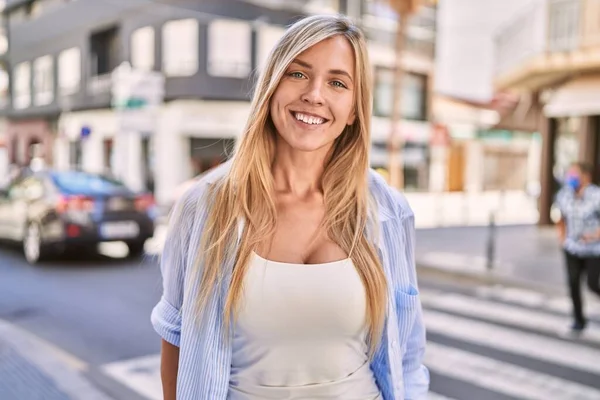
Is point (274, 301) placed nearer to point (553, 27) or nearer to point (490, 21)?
point (553, 27)

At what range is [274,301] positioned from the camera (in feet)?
5.16

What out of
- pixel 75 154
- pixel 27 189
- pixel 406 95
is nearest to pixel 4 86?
pixel 75 154

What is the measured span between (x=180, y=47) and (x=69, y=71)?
388 inches

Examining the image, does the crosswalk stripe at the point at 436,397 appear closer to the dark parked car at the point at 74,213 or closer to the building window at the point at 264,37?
the dark parked car at the point at 74,213

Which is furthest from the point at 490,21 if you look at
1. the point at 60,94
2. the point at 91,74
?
the point at 60,94

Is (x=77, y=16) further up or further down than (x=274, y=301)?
further up

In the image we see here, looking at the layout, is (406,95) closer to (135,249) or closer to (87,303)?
(135,249)

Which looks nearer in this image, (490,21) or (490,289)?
(490,289)

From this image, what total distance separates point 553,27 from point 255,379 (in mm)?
13044

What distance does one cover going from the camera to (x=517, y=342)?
242 inches

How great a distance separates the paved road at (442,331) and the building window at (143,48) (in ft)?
54.4

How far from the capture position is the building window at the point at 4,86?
1483 inches

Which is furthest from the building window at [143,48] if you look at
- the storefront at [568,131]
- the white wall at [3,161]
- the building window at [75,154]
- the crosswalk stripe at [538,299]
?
the crosswalk stripe at [538,299]

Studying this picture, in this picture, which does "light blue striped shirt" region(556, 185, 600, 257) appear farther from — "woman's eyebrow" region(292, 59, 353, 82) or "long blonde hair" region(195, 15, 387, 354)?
"woman's eyebrow" region(292, 59, 353, 82)
